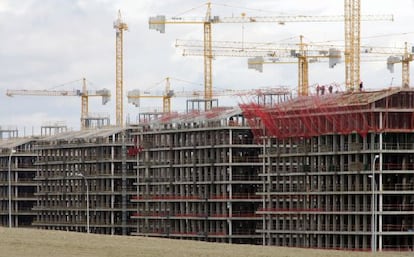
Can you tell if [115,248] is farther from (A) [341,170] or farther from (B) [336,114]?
(A) [341,170]

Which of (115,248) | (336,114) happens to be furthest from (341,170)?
(115,248)

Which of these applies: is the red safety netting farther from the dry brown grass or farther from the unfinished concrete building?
the dry brown grass

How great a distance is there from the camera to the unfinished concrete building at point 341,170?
17475 centimetres

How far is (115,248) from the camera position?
132 meters

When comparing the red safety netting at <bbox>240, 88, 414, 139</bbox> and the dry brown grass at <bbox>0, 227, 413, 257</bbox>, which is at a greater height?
the red safety netting at <bbox>240, 88, 414, 139</bbox>

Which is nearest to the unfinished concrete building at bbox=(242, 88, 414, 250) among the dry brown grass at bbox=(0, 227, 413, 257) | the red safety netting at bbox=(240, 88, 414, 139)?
the red safety netting at bbox=(240, 88, 414, 139)

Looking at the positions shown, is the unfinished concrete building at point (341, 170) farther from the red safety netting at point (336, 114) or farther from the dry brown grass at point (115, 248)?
the dry brown grass at point (115, 248)

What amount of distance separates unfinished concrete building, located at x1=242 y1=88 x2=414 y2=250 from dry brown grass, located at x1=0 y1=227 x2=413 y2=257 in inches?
1278

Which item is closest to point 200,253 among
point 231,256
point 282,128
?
point 231,256

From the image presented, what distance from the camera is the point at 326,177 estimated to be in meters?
184

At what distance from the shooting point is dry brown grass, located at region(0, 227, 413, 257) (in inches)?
4983

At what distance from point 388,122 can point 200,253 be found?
5124 cm

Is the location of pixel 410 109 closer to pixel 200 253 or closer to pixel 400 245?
pixel 400 245

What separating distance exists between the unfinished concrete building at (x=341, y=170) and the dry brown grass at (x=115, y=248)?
32.5 meters
